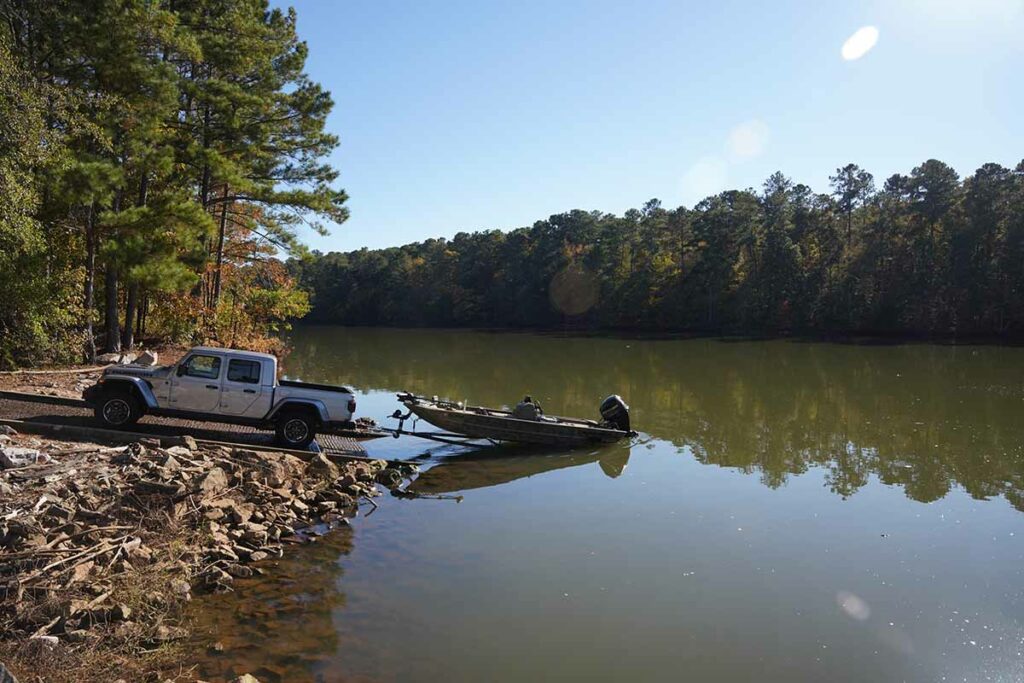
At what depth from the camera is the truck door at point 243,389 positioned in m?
12.8

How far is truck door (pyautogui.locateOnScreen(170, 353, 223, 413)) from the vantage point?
12.7 metres

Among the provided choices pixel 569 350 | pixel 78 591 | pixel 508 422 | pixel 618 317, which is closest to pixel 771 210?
pixel 618 317

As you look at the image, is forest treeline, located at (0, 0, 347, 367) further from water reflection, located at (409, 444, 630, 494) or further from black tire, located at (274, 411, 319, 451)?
water reflection, located at (409, 444, 630, 494)

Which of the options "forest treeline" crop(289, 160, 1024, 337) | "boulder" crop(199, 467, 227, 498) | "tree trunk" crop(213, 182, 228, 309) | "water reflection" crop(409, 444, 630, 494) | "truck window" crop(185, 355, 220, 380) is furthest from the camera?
"forest treeline" crop(289, 160, 1024, 337)

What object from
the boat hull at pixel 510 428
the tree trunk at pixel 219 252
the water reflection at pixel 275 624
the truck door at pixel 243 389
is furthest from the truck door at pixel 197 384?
the tree trunk at pixel 219 252

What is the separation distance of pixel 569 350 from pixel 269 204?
102ft

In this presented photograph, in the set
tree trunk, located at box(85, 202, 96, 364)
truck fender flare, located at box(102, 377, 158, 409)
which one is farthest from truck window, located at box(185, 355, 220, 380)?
tree trunk, located at box(85, 202, 96, 364)

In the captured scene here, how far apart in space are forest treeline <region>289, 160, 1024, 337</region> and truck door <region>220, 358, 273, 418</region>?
1180 inches

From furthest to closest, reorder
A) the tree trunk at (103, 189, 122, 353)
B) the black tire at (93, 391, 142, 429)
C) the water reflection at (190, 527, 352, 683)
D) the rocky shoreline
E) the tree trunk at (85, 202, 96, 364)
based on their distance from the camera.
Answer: the tree trunk at (103, 189, 122, 353), the tree trunk at (85, 202, 96, 364), the black tire at (93, 391, 142, 429), the water reflection at (190, 527, 352, 683), the rocky shoreline

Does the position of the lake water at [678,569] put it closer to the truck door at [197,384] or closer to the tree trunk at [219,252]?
the truck door at [197,384]

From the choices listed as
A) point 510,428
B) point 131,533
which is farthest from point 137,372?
point 510,428

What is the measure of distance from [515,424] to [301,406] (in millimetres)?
5028

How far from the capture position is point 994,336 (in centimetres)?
5691

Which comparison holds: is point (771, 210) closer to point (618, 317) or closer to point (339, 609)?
point (618, 317)
